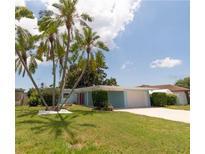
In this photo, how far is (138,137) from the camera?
27.0ft

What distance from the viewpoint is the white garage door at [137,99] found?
87.4 ft

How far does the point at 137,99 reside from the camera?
2725 centimetres

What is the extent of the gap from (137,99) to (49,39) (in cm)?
1367

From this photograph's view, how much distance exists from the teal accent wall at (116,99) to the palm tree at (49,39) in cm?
978

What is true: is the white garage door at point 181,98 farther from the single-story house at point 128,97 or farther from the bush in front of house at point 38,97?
the bush in front of house at point 38,97

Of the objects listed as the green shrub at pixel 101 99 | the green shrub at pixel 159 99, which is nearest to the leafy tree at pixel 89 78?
Answer: the green shrub at pixel 159 99

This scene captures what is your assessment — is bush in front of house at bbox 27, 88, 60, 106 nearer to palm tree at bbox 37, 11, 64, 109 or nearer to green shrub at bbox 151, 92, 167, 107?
palm tree at bbox 37, 11, 64, 109

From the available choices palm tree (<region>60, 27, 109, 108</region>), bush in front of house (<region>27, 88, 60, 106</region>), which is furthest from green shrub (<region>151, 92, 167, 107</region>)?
bush in front of house (<region>27, 88, 60, 106</region>)

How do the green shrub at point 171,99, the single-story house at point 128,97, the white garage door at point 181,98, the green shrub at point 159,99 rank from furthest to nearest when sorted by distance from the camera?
1. the white garage door at point 181,98
2. the green shrub at point 171,99
3. the green shrub at point 159,99
4. the single-story house at point 128,97

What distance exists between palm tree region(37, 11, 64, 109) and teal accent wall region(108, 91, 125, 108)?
978cm

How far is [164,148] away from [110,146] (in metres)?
1.63

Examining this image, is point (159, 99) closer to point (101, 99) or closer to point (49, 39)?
point (101, 99)

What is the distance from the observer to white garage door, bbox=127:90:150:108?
26.6 meters

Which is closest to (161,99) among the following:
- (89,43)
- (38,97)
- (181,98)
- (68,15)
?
(181,98)
